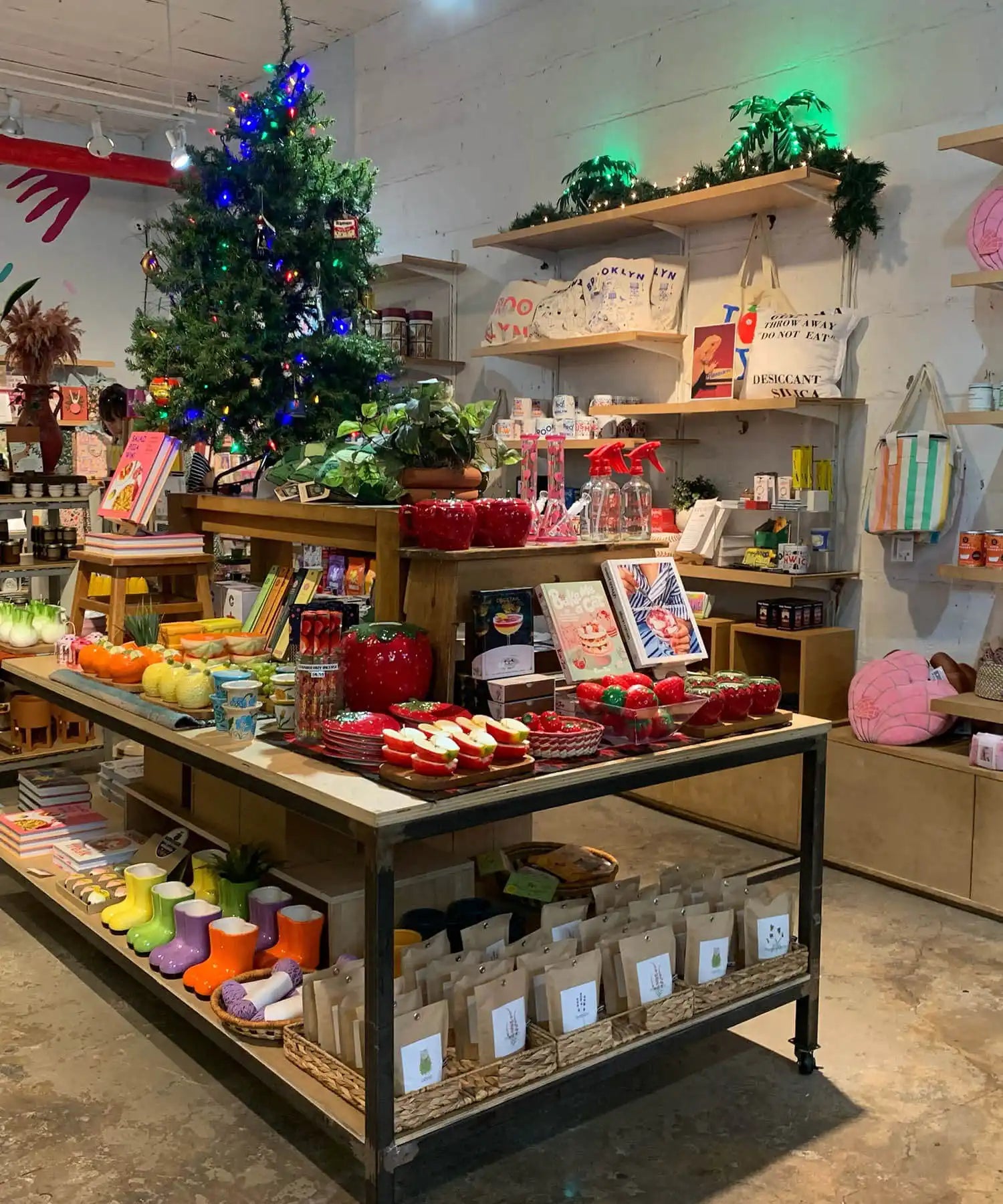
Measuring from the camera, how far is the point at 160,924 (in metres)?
2.75

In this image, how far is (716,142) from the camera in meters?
4.96

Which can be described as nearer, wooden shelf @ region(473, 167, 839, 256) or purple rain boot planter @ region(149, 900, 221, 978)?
purple rain boot planter @ region(149, 900, 221, 978)

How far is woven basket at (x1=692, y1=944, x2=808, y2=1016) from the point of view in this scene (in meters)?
2.48

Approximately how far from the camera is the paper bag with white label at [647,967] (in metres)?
2.37

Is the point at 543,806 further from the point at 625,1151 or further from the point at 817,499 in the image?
the point at 817,499

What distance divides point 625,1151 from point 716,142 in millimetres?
4082

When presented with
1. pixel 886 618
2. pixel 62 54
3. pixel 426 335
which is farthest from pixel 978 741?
pixel 62 54

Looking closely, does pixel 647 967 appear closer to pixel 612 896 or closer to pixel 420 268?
pixel 612 896

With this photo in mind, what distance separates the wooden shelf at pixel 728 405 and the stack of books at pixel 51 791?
2.65 meters

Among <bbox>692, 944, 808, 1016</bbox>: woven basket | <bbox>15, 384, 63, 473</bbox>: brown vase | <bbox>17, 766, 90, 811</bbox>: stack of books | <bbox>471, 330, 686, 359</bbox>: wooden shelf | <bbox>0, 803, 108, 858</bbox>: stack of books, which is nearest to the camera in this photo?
<bbox>692, 944, 808, 1016</bbox>: woven basket

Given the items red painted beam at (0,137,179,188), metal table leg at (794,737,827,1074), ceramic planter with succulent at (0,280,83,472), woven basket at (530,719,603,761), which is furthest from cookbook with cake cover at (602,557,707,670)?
red painted beam at (0,137,179,188)

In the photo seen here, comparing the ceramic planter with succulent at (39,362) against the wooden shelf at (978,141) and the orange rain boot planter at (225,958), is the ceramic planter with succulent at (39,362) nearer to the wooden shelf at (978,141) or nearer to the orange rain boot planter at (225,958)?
the orange rain boot planter at (225,958)

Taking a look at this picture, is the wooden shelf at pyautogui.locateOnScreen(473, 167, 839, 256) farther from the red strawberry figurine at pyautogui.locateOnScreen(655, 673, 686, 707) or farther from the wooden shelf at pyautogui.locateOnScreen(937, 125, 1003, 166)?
the red strawberry figurine at pyautogui.locateOnScreen(655, 673, 686, 707)

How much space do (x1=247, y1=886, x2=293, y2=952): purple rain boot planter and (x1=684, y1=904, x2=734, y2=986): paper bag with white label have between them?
3.02ft
